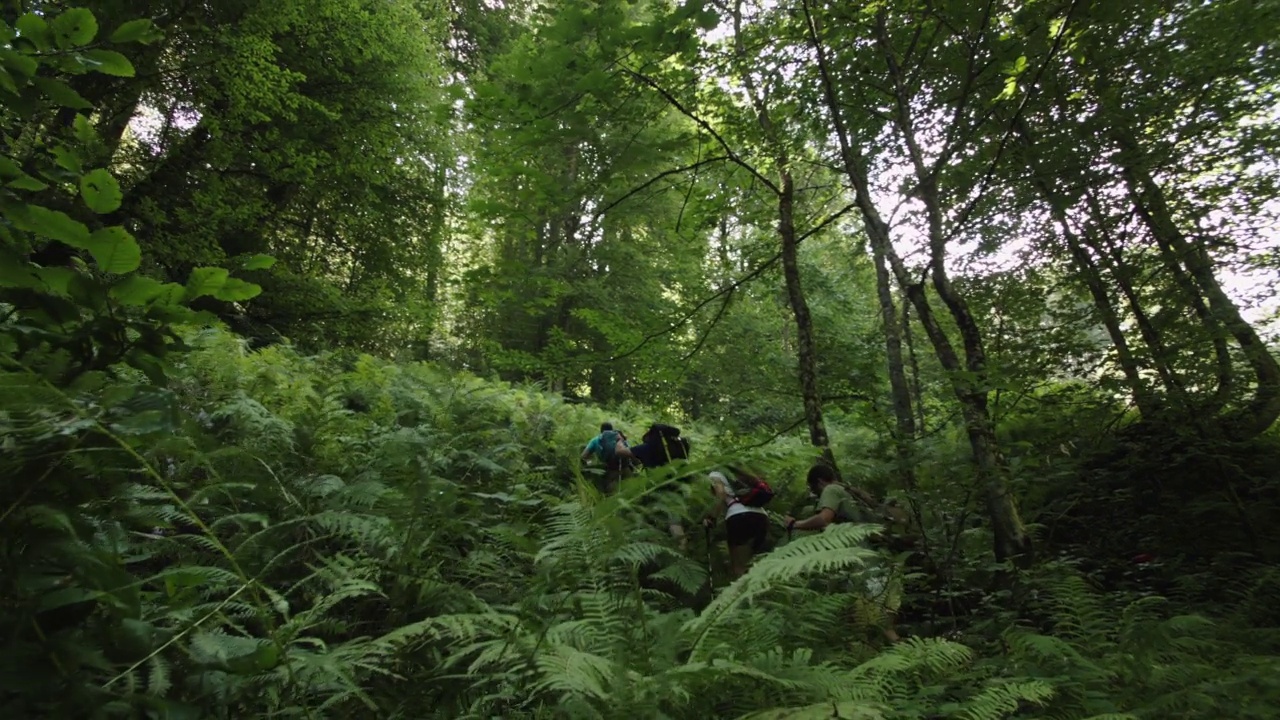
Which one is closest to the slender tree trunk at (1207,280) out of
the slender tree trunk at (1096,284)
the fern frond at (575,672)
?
the slender tree trunk at (1096,284)

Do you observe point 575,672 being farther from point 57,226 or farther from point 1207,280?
point 1207,280

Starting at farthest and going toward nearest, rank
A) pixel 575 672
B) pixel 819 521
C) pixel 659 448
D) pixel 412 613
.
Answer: pixel 659 448 → pixel 819 521 → pixel 412 613 → pixel 575 672

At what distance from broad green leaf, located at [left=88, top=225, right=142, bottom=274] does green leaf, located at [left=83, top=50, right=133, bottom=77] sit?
522mm

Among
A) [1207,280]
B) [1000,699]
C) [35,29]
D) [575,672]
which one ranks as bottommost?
[1000,699]

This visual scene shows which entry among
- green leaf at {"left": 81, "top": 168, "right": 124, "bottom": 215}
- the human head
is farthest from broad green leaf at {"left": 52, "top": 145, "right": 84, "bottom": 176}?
the human head

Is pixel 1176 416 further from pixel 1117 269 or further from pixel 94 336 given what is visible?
pixel 94 336

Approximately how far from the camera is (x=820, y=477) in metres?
5.15

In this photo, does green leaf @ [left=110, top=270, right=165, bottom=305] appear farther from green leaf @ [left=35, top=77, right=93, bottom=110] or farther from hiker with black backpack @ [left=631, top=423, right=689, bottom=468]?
hiker with black backpack @ [left=631, top=423, right=689, bottom=468]

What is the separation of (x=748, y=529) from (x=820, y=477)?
820 millimetres

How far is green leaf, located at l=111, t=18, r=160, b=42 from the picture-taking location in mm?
1448

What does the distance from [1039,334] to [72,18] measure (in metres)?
6.75

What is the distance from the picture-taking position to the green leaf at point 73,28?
53.1 inches

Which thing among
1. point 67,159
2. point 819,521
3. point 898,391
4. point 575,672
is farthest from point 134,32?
point 898,391

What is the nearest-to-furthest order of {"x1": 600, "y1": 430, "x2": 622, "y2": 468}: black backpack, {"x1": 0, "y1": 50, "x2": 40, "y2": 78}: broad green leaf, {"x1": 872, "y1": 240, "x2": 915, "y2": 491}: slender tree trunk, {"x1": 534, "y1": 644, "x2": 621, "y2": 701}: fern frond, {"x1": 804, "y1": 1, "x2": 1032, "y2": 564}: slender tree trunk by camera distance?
{"x1": 0, "y1": 50, "x2": 40, "y2": 78}: broad green leaf, {"x1": 534, "y1": 644, "x2": 621, "y2": 701}: fern frond, {"x1": 804, "y1": 1, "x2": 1032, "y2": 564}: slender tree trunk, {"x1": 872, "y1": 240, "x2": 915, "y2": 491}: slender tree trunk, {"x1": 600, "y1": 430, "x2": 622, "y2": 468}: black backpack
